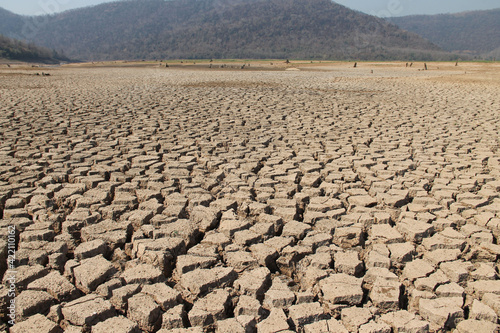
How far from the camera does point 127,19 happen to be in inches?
6811

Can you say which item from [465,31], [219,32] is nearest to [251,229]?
[219,32]

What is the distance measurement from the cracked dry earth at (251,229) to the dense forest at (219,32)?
81.1 metres

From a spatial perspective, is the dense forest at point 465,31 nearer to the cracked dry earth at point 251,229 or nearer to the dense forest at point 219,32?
the dense forest at point 219,32

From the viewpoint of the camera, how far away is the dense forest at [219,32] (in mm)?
103625

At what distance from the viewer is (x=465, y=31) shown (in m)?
172

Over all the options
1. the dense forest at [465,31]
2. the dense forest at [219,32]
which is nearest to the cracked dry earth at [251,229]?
the dense forest at [219,32]

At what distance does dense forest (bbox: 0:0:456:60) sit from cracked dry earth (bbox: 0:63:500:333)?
266 ft

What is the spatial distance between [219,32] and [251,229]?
433 ft

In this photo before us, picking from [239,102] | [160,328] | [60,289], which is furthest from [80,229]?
[239,102]

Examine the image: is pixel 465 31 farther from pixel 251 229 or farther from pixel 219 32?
pixel 251 229

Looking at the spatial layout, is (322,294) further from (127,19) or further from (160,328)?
(127,19)

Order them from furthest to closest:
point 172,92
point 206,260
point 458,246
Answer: point 172,92, point 458,246, point 206,260

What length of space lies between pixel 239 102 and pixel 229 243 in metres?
6.22

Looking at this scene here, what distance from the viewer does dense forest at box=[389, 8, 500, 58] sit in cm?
15375
